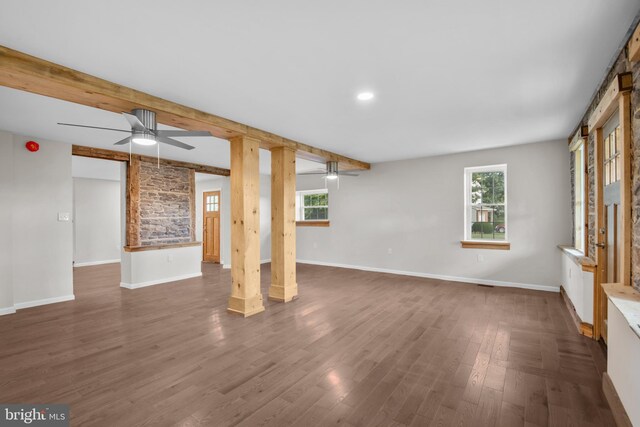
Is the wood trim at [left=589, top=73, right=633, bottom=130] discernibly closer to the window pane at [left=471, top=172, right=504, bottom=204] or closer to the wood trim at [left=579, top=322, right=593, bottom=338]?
the wood trim at [left=579, top=322, right=593, bottom=338]

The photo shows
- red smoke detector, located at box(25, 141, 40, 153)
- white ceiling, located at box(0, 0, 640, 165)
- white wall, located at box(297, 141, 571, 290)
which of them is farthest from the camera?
white wall, located at box(297, 141, 571, 290)

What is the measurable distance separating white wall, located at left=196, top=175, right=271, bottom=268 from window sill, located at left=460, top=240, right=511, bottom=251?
16.4 feet

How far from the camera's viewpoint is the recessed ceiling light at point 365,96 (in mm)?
2971

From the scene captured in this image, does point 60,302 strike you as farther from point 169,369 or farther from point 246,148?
point 246,148

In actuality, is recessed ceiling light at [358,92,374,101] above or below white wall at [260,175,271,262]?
above

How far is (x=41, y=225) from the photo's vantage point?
4.54 meters

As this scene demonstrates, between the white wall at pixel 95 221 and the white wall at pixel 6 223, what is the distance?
4.80 m

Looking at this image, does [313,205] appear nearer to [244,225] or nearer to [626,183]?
[244,225]

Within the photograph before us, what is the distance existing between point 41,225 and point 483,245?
731 cm

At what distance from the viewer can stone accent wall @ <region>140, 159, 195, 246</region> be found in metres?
5.95

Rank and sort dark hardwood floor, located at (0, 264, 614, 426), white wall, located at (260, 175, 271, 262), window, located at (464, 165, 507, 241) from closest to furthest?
dark hardwood floor, located at (0, 264, 614, 426)
window, located at (464, 165, 507, 241)
white wall, located at (260, 175, 271, 262)

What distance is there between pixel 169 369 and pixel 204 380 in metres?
0.42

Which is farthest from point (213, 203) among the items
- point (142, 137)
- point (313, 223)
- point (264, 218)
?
point (142, 137)

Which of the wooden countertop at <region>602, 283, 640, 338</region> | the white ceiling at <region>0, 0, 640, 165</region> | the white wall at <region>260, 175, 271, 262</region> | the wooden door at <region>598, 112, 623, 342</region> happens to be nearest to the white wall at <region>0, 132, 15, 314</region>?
the white ceiling at <region>0, 0, 640, 165</region>
